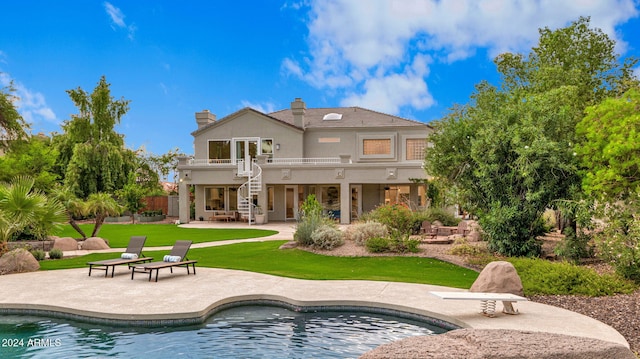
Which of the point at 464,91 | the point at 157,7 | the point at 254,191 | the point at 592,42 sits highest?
the point at 157,7

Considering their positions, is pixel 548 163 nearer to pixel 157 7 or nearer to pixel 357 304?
pixel 357 304

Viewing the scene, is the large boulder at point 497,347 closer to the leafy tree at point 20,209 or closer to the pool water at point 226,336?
the pool water at point 226,336

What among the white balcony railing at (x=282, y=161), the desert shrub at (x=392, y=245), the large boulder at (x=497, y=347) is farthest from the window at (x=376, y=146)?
the large boulder at (x=497, y=347)

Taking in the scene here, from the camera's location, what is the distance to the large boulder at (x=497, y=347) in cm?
446

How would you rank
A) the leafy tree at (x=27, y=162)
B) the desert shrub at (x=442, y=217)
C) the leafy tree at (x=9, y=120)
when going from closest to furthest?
the desert shrub at (x=442, y=217) → the leafy tree at (x=9, y=120) → the leafy tree at (x=27, y=162)

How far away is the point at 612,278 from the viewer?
37.5 feet

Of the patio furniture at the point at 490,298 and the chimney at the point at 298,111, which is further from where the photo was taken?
the chimney at the point at 298,111

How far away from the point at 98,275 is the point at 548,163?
13.2 metres

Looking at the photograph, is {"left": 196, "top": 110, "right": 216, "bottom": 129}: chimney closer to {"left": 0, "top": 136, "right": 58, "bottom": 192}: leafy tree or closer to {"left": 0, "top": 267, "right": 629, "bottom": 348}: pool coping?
{"left": 0, "top": 136, "right": 58, "bottom": 192}: leafy tree

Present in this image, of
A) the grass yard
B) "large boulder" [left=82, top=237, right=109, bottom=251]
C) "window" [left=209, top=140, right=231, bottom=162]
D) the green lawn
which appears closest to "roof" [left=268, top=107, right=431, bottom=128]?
"window" [left=209, top=140, right=231, bottom=162]

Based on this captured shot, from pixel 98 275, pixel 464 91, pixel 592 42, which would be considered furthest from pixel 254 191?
pixel 592 42

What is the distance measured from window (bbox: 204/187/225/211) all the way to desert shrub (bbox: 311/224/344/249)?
1998 cm

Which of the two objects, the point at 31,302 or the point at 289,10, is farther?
the point at 289,10

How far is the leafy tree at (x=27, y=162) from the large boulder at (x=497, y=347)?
2568cm
